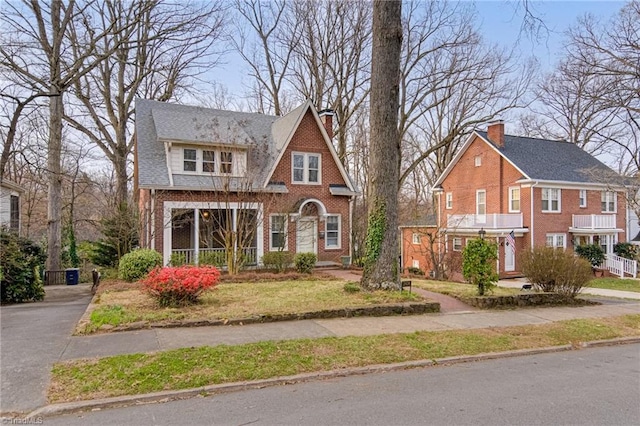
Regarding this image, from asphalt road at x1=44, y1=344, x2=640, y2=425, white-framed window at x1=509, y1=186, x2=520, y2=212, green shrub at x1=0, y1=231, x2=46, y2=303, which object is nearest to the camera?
asphalt road at x1=44, y1=344, x2=640, y2=425

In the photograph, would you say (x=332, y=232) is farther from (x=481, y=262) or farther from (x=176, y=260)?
(x=481, y=262)

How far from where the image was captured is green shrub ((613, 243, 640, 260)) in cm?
2903

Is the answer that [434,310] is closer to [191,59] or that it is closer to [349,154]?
[191,59]

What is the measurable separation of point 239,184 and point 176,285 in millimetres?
8284

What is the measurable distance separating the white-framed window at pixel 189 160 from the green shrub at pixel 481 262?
37.6 ft

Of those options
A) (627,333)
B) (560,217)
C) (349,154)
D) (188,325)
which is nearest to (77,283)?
(188,325)

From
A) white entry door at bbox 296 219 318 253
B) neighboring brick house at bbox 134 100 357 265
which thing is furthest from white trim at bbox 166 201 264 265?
white entry door at bbox 296 219 318 253

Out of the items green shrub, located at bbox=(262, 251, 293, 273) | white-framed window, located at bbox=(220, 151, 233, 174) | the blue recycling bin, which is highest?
white-framed window, located at bbox=(220, 151, 233, 174)

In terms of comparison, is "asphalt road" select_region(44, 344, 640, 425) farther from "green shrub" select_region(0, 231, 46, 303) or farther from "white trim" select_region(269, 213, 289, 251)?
"white trim" select_region(269, 213, 289, 251)

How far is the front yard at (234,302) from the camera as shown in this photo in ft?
25.8

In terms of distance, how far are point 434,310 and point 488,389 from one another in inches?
180

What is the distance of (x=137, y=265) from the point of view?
13.8 meters

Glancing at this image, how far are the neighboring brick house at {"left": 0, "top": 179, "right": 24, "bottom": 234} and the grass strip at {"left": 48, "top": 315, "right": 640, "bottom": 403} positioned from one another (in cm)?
1507

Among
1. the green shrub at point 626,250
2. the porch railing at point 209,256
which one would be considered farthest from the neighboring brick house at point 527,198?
the porch railing at point 209,256
